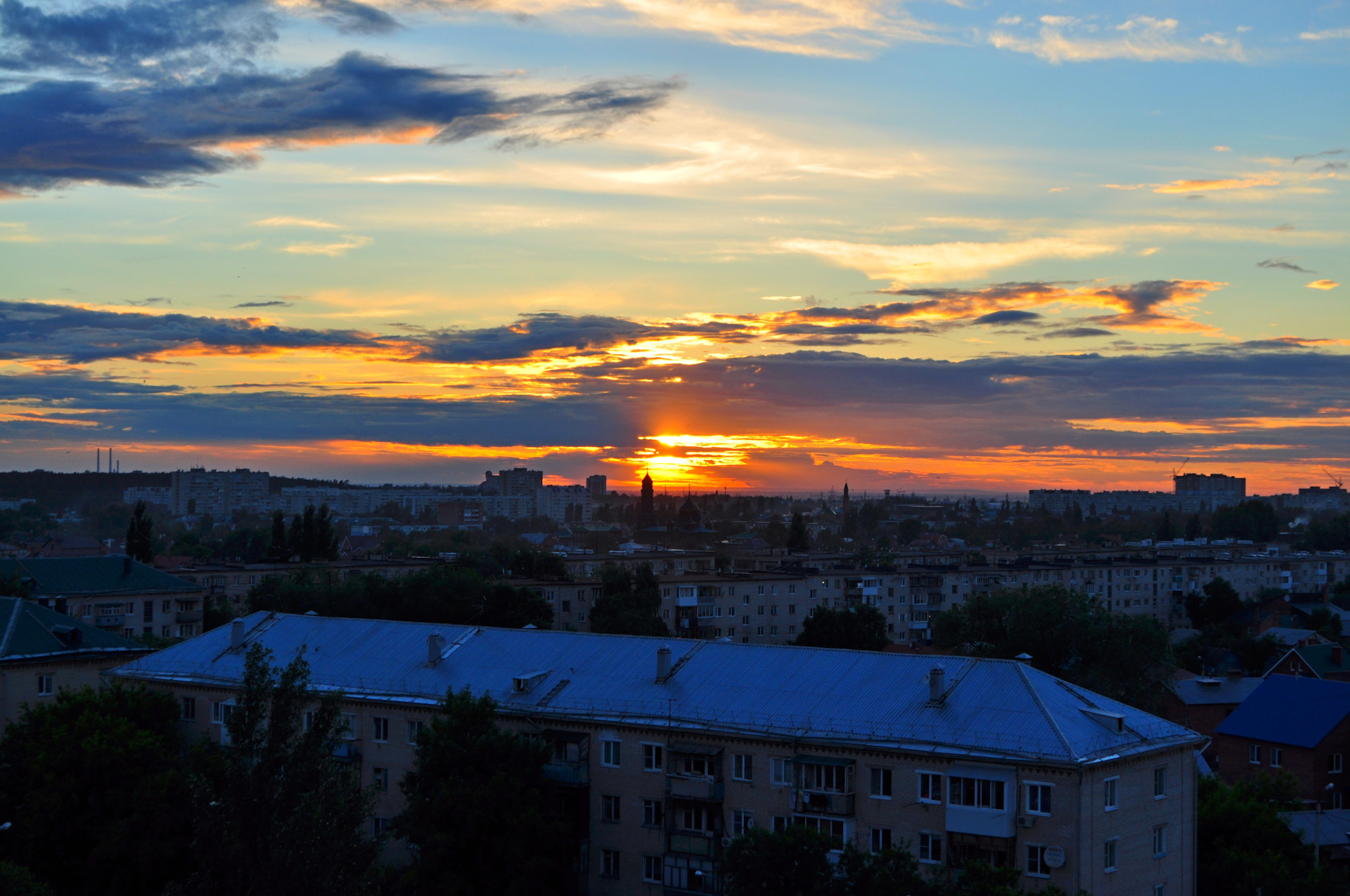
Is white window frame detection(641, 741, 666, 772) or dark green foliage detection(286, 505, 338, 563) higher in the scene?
dark green foliage detection(286, 505, 338, 563)

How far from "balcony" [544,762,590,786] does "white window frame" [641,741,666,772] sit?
2.08m

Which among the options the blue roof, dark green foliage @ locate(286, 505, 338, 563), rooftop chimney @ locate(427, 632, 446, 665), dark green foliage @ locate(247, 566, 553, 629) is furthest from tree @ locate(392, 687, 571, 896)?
dark green foliage @ locate(286, 505, 338, 563)

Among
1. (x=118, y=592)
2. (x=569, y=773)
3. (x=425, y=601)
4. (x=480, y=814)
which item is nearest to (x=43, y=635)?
(x=569, y=773)

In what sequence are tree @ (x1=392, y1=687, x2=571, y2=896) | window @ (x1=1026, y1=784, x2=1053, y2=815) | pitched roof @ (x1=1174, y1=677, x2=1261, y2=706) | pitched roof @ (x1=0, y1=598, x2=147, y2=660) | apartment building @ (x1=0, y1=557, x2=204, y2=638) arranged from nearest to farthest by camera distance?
window @ (x1=1026, y1=784, x2=1053, y2=815), tree @ (x1=392, y1=687, x2=571, y2=896), pitched roof @ (x1=0, y1=598, x2=147, y2=660), pitched roof @ (x1=1174, y1=677, x2=1261, y2=706), apartment building @ (x1=0, y1=557, x2=204, y2=638)

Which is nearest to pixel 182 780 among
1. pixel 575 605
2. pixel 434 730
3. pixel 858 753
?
pixel 434 730

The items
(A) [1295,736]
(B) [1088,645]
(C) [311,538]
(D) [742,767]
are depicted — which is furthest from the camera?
(C) [311,538]

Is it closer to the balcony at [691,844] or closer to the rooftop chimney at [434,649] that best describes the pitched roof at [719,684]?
the rooftop chimney at [434,649]

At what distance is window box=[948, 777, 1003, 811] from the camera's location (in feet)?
108

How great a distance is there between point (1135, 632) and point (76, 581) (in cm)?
7089

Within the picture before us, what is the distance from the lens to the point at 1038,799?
107 ft

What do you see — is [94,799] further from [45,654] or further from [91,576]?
Answer: [91,576]

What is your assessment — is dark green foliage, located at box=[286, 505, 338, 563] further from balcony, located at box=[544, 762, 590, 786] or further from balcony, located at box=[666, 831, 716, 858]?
balcony, located at box=[666, 831, 716, 858]

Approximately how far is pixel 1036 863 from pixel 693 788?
412 inches

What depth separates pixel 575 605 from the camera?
101m
